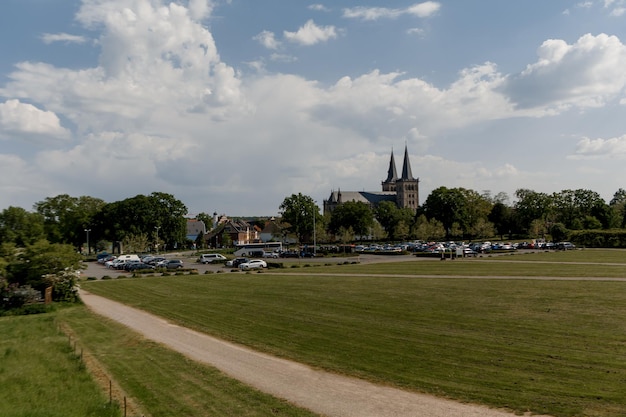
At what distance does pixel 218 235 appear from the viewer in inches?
6009

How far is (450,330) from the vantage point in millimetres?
22328

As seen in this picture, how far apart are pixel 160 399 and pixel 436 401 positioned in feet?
26.6

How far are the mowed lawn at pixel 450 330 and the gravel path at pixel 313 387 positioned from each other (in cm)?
72

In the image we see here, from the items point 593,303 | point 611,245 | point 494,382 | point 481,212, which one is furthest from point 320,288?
point 481,212

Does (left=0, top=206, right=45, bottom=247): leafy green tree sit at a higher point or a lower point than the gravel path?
higher

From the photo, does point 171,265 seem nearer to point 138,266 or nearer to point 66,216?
point 138,266

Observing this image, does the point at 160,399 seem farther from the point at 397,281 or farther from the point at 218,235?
the point at 218,235

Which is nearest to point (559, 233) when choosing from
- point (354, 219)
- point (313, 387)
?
point (354, 219)

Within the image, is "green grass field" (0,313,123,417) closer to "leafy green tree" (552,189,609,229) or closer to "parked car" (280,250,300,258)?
"parked car" (280,250,300,258)

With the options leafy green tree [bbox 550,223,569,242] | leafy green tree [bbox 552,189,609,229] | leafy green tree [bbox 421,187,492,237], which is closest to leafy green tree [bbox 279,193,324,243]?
leafy green tree [bbox 421,187,492,237]

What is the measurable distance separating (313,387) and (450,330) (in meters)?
8.98

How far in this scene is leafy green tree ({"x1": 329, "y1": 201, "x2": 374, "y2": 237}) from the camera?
137625mm

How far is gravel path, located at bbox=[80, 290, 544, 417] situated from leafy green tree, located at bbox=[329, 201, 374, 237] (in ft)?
377

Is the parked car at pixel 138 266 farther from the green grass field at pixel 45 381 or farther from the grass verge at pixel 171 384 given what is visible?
the grass verge at pixel 171 384
